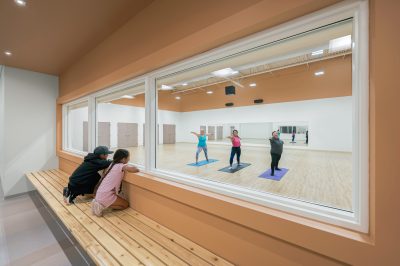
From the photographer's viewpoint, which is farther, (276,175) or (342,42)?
(276,175)

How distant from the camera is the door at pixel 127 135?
1202 cm

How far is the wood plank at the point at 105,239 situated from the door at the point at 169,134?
11980 mm

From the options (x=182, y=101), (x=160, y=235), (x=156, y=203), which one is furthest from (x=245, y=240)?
(x=182, y=101)

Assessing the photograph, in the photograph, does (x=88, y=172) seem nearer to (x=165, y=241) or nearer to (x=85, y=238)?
(x=85, y=238)

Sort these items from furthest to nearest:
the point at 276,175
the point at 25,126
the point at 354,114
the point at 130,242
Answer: the point at 276,175 → the point at 25,126 → the point at 130,242 → the point at 354,114

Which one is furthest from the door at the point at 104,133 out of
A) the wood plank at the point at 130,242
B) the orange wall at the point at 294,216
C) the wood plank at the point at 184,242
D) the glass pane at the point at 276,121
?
the orange wall at the point at 294,216

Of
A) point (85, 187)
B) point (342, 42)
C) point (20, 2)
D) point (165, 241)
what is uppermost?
point (20, 2)

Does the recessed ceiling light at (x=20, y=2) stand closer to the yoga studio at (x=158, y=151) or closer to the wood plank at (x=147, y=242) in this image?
the yoga studio at (x=158, y=151)

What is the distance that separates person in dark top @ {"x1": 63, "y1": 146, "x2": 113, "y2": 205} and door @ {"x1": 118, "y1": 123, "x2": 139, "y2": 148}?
9.79m

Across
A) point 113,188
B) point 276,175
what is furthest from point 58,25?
point 276,175

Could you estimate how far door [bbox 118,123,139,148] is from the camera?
1202 centimetres

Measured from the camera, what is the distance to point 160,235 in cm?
187

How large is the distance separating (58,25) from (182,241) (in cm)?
348

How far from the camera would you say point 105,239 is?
1785 millimetres
